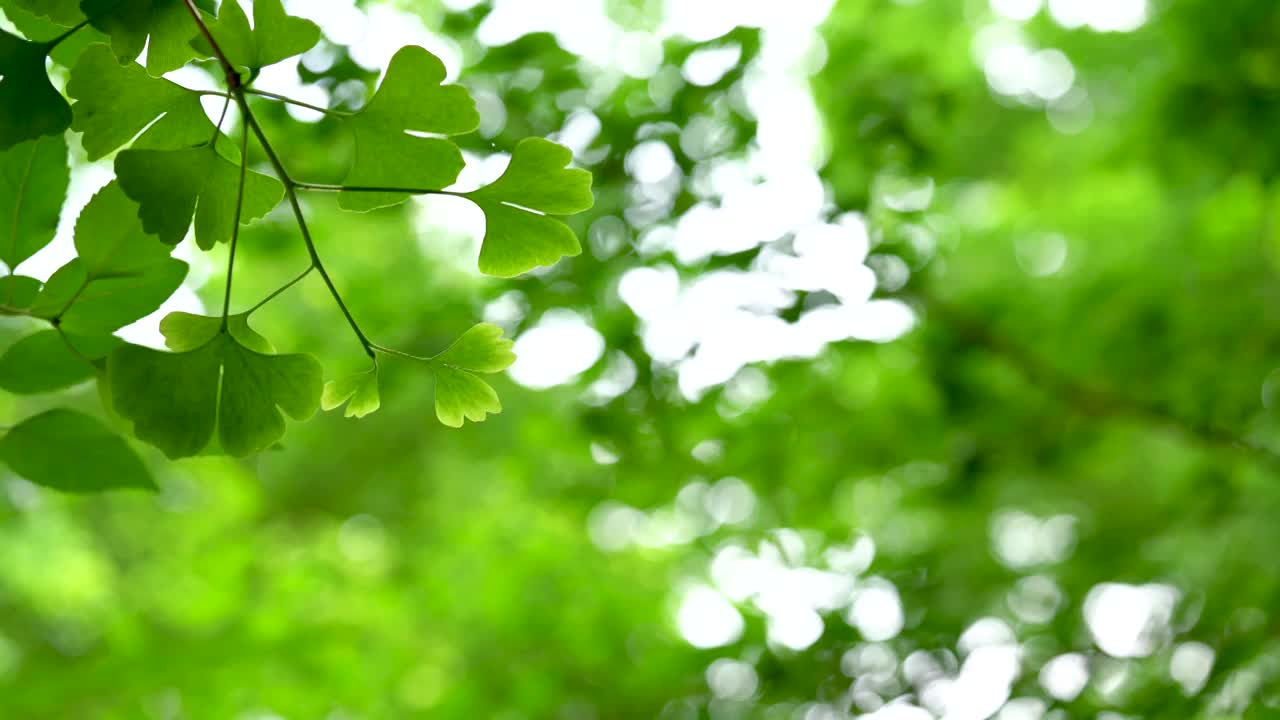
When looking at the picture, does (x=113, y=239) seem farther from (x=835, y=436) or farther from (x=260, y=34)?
(x=835, y=436)

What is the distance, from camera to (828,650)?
1009mm

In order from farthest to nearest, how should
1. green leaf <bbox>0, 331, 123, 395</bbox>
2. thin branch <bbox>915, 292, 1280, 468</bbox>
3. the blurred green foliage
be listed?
thin branch <bbox>915, 292, 1280, 468</bbox> → the blurred green foliage → green leaf <bbox>0, 331, 123, 395</bbox>

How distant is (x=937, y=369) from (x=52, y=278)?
1.14 m

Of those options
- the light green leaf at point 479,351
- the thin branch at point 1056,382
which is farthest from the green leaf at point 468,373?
the thin branch at point 1056,382

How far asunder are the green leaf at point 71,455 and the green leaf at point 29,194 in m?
0.08

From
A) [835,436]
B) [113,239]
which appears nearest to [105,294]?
[113,239]

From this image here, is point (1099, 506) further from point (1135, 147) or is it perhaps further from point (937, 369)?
point (937, 369)

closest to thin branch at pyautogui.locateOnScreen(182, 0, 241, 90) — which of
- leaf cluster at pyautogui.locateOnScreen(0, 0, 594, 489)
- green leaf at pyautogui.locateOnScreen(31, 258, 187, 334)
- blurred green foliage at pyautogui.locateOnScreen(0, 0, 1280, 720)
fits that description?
leaf cluster at pyautogui.locateOnScreen(0, 0, 594, 489)

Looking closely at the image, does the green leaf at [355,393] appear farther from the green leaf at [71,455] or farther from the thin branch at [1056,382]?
the thin branch at [1056,382]

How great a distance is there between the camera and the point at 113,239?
40 cm

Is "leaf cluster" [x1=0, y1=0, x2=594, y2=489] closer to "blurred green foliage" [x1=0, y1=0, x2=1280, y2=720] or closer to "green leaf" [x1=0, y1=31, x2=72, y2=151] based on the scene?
"green leaf" [x1=0, y1=31, x2=72, y2=151]

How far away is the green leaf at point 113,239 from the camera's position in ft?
1.28

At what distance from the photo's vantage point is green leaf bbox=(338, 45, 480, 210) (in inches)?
14.4

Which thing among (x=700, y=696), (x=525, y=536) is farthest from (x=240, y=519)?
(x=700, y=696)
